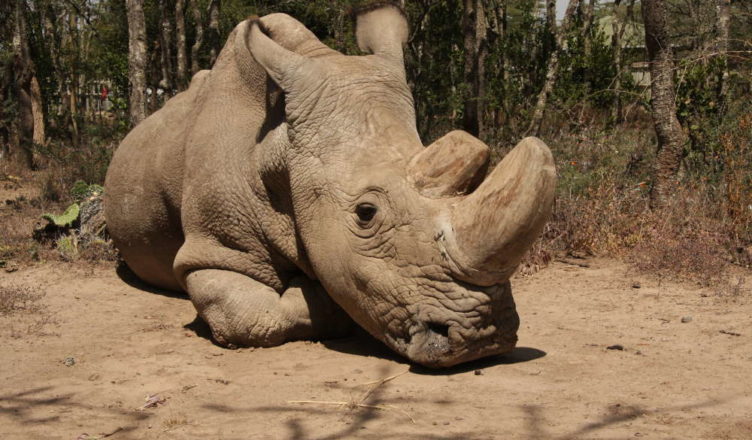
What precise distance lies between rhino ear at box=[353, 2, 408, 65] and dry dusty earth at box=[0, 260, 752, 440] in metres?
1.95

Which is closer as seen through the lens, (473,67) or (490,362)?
(490,362)

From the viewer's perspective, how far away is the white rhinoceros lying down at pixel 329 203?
4.18 m

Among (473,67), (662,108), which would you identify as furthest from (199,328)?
(473,67)

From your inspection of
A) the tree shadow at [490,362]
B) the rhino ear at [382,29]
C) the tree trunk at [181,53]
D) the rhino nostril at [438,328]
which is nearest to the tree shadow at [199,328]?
the tree shadow at [490,362]

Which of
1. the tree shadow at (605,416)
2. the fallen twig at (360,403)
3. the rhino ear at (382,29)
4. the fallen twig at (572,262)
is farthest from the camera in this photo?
the fallen twig at (572,262)

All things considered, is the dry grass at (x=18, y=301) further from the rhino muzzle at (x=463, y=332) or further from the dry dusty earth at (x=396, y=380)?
the rhino muzzle at (x=463, y=332)

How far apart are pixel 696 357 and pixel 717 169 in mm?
4907

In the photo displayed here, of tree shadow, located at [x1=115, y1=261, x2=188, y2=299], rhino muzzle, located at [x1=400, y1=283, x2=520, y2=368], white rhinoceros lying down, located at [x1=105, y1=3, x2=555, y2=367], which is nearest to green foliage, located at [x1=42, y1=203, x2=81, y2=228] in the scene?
tree shadow, located at [x1=115, y1=261, x2=188, y2=299]

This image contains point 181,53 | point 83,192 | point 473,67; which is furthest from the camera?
point 181,53

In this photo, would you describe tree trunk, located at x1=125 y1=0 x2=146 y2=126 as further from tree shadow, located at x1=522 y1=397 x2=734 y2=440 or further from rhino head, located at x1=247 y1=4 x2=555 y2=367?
tree shadow, located at x1=522 y1=397 x2=734 y2=440

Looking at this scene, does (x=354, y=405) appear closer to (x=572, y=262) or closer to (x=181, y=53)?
(x=572, y=262)

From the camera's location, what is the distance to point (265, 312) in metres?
5.39

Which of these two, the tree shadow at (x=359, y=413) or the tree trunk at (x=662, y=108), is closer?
the tree shadow at (x=359, y=413)

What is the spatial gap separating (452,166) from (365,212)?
588 mm
